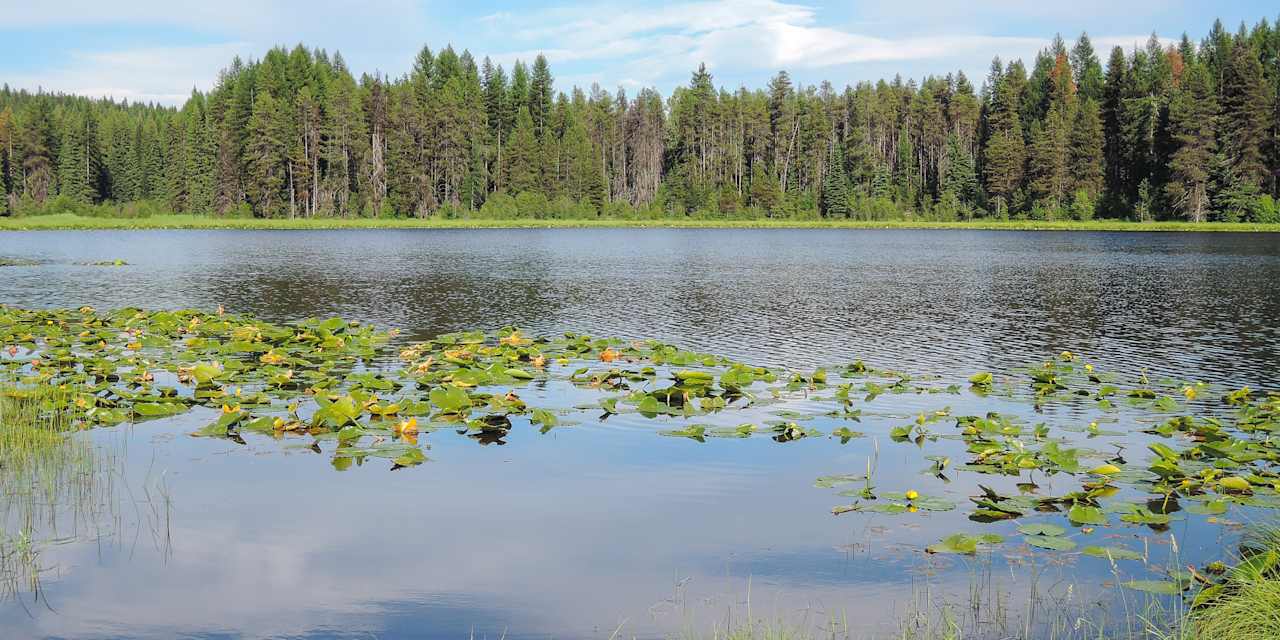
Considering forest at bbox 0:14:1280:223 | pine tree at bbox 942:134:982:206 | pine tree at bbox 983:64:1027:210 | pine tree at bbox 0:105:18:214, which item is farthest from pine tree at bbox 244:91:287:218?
pine tree at bbox 983:64:1027:210

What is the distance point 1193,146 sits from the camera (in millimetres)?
97875

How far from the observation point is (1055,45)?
511 ft

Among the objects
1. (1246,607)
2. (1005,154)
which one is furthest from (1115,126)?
(1246,607)

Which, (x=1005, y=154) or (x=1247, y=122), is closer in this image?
(x=1247, y=122)

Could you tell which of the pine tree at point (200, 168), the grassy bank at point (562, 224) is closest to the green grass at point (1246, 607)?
the grassy bank at point (562, 224)

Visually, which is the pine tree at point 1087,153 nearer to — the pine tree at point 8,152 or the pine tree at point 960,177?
the pine tree at point 960,177

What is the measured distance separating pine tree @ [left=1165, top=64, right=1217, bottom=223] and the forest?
22cm

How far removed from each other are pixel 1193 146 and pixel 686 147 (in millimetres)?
59290

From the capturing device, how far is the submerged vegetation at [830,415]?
9656 millimetres

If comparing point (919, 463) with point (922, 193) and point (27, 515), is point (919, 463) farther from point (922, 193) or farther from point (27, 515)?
point (922, 193)

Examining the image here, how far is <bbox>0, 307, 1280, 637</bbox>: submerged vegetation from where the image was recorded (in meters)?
9.66

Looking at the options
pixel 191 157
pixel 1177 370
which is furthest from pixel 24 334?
pixel 191 157

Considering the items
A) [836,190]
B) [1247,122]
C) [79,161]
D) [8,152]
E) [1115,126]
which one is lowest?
[836,190]

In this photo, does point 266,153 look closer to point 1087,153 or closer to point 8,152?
point 8,152
